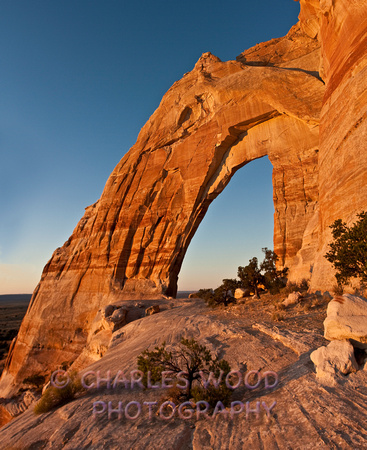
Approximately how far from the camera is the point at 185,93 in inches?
969

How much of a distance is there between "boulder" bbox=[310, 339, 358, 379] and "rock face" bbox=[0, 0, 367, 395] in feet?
32.0

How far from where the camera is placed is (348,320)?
456 cm

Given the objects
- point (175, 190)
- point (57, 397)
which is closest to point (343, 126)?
point (175, 190)

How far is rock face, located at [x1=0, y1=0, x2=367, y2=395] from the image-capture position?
15.6m

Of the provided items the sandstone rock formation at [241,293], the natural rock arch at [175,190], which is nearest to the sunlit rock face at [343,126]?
the natural rock arch at [175,190]

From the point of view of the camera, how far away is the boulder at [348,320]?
4329mm

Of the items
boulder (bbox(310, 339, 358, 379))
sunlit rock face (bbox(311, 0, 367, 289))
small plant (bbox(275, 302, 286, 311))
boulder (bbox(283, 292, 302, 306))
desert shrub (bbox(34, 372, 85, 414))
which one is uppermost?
sunlit rock face (bbox(311, 0, 367, 289))

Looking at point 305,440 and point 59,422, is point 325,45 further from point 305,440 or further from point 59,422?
point 59,422

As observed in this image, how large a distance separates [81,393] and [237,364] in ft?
12.0

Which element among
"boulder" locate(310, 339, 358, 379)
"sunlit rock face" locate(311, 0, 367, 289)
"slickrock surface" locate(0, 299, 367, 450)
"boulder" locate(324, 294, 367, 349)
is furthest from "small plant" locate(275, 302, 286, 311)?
"boulder" locate(310, 339, 358, 379)

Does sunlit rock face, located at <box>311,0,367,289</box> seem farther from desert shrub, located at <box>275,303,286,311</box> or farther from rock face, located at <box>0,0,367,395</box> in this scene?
desert shrub, located at <box>275,303,286,311</box>

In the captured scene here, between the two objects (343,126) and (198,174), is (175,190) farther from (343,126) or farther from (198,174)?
(343,126)

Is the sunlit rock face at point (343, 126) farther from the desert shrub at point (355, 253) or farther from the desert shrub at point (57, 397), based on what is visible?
the desert shrub at point (57, 397)

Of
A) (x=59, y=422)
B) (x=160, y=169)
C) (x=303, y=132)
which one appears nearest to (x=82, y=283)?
(x=160, y=169)
